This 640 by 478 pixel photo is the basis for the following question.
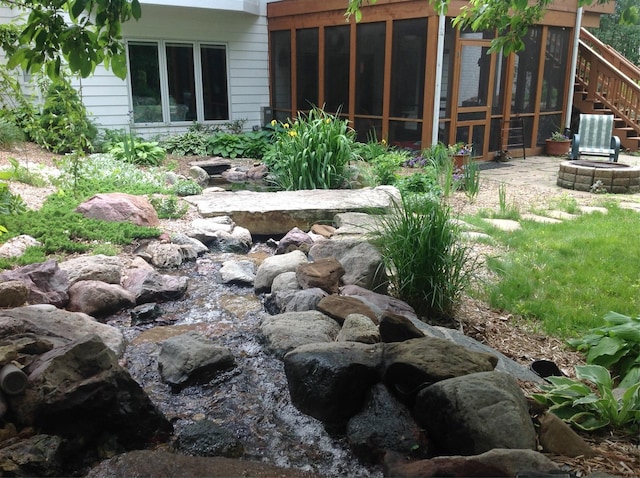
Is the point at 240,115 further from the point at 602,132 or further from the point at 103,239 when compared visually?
the point at 103,239

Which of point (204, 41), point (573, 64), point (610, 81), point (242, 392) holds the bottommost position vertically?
point (242, 392)

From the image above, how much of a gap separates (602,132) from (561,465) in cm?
924

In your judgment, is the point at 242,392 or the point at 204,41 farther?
the point at 204,41

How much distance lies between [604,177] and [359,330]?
642cm

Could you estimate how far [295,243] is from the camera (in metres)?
5.70

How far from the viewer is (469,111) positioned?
10812mm

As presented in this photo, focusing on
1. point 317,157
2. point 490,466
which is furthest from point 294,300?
point 317,157

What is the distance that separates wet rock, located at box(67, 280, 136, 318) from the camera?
407 cm

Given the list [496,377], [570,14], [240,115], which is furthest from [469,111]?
[496,377]

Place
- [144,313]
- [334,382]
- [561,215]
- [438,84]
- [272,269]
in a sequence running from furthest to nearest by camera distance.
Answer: [438,84]
[561,215]
[272,269]
[144,313]
[334,382]

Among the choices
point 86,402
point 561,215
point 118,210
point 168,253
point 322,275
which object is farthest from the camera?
point 561,215

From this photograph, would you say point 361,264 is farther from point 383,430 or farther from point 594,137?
point 594,137

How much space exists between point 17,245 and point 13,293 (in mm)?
1252

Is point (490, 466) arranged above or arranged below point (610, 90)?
below
